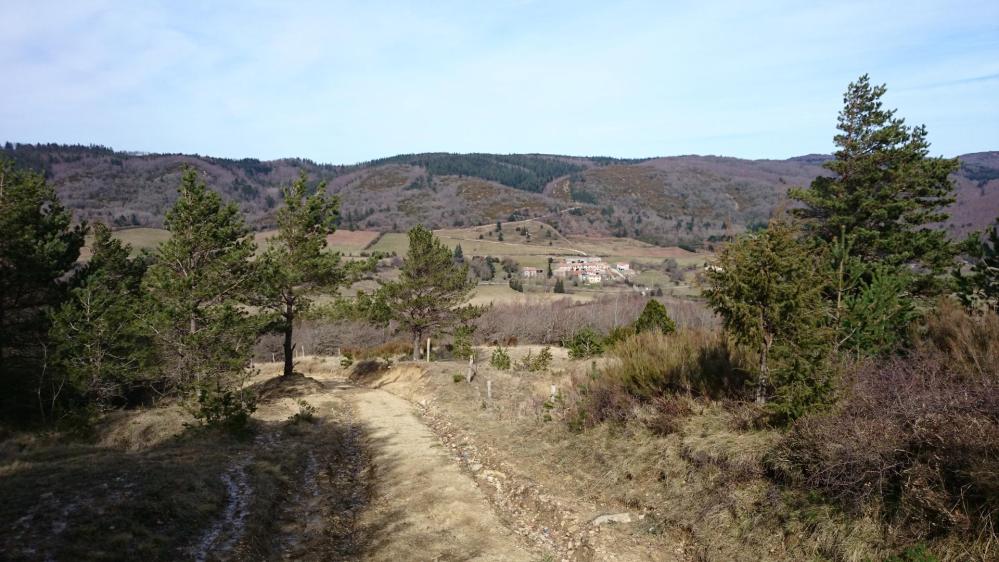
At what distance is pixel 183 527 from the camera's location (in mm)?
7000

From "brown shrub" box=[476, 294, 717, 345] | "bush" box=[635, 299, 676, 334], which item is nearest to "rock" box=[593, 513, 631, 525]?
"bush" box=[635, 299, 676, 334]

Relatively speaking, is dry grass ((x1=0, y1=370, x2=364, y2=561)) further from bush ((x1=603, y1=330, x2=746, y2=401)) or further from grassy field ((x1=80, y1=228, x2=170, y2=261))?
grassy field ((x1=80, y1=228, x2=170, y2=261))

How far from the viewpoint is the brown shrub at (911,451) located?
17.0ft

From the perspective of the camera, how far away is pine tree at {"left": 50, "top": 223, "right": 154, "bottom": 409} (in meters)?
16.9

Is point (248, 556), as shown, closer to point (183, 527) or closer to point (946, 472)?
point (183, 527)

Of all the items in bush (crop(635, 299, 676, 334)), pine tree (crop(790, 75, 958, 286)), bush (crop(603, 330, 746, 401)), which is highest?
pine tree (crop(790, 75, 958, 286))

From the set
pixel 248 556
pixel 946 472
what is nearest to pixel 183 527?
pixel 248 556

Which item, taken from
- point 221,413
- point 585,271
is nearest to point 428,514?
point 221,413

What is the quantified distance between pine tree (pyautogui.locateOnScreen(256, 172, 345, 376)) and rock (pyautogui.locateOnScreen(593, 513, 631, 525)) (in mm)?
19362

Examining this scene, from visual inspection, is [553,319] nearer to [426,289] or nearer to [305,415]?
[426,289]

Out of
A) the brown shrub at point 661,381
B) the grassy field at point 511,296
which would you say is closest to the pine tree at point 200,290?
the brown shrub at point 661,381

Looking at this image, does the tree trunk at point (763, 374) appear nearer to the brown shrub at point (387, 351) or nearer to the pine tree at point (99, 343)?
the pine tree at point (99, 343)

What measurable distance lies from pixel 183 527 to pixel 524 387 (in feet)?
46.5

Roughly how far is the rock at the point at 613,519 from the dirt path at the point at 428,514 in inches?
47.7
